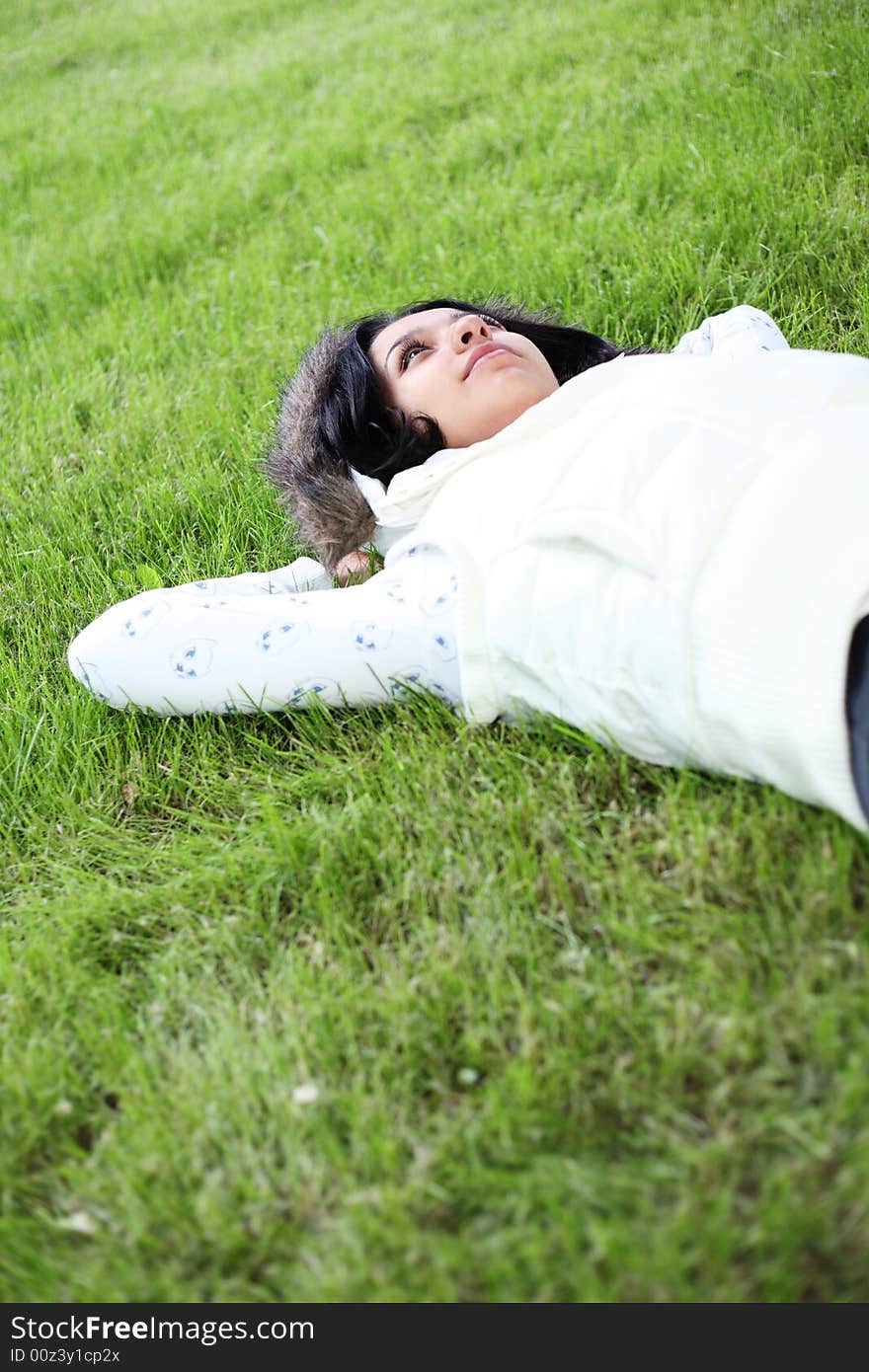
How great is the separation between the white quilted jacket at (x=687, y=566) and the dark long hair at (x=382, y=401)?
1.14 feet

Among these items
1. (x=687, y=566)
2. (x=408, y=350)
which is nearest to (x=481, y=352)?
(x=408, y=350)

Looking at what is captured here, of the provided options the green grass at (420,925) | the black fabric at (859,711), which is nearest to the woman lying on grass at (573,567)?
the black fabric at (859,711)

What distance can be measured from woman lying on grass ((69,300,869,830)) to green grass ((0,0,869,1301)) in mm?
127

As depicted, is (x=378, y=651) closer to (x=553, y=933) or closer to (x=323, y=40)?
(x=553, y=933)

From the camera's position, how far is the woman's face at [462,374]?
2.54 metres

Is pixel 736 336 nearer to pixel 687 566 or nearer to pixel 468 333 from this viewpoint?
pixel 468 333

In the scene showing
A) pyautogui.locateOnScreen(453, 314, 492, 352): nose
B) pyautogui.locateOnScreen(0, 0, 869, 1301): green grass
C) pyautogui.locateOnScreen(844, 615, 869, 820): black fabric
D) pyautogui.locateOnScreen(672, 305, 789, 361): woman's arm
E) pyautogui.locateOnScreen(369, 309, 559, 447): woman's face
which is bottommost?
pyautogui.locateOnScreen(0, 0, 869, 1301): green grass

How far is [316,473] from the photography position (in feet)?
8.93

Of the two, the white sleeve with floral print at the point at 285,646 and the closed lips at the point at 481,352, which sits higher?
the closed lips at the point at 481,352

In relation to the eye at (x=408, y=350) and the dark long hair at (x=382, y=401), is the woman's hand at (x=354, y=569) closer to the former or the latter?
the dark long hair at (x=382, y=401)

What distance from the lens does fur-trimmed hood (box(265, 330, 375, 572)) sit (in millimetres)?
2662

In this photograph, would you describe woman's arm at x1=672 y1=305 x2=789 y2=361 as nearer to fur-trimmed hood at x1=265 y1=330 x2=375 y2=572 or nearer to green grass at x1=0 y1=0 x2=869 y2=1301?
green grass at x1=0 y1=0 x2=869 y2=1301

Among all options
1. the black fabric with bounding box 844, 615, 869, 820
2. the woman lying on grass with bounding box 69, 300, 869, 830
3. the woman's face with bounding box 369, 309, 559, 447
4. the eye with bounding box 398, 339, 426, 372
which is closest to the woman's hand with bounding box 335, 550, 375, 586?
the woman lying on grass with bounding box 69, 300, 869, 830

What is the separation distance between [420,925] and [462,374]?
4.23ft
